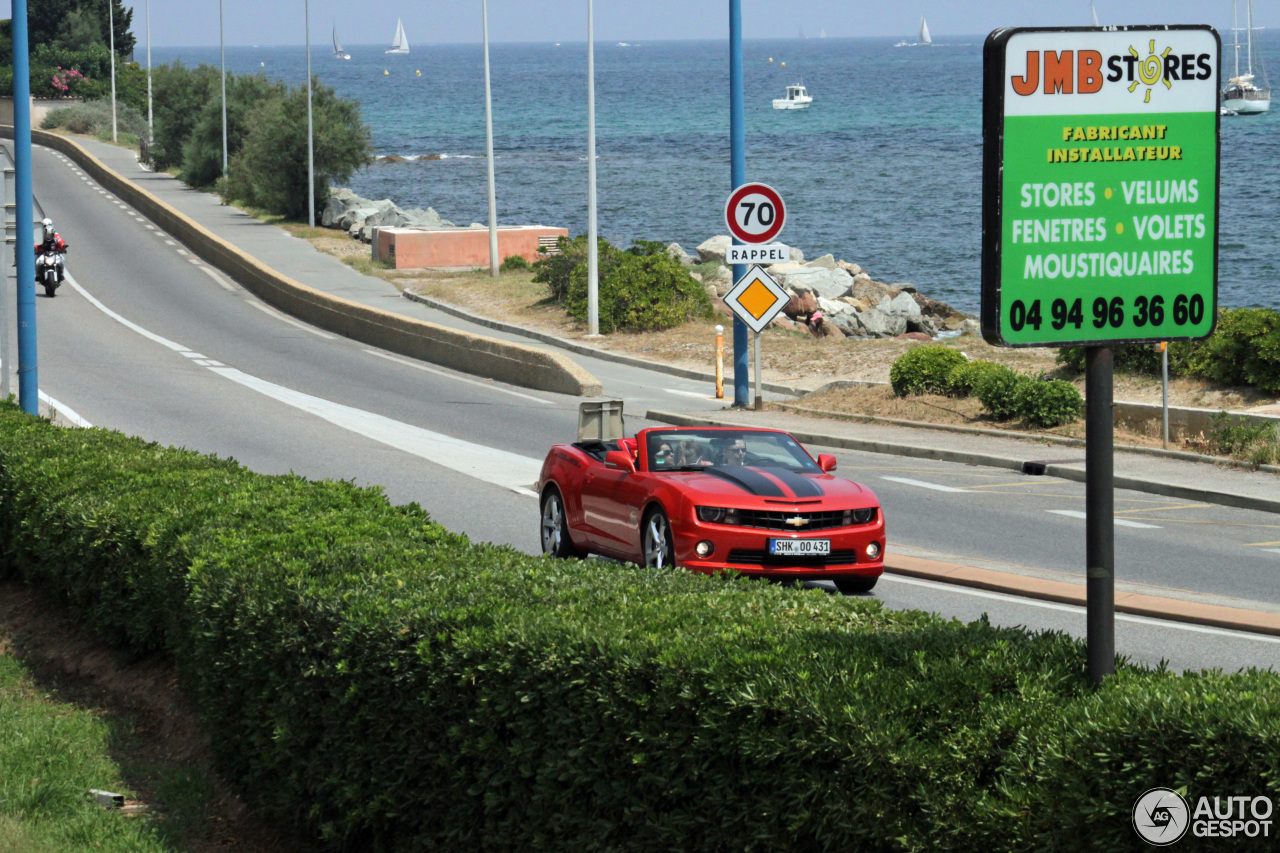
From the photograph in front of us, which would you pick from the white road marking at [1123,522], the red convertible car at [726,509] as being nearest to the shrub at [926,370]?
the white road marking at [1123,522]

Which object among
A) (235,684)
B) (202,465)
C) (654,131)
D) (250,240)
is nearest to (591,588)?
(235,684)

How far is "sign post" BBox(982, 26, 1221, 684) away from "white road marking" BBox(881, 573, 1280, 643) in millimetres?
7082

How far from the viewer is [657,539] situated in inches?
472

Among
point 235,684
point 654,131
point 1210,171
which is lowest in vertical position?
point 235,684

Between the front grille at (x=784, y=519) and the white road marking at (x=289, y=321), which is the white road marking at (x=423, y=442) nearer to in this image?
the front grille at (x=784, y=519)

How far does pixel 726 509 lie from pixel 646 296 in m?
22.8

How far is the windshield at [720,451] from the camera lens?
12.7 metres

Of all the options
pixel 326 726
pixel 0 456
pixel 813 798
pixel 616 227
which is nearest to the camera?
pixel 813 798

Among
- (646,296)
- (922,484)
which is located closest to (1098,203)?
(922,484)

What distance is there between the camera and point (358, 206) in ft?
192

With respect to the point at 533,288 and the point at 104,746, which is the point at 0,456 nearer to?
the point at 104,746

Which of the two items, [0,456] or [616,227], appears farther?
[616,227]

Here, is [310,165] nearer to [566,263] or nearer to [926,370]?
[566,263]

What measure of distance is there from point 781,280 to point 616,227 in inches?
1450
